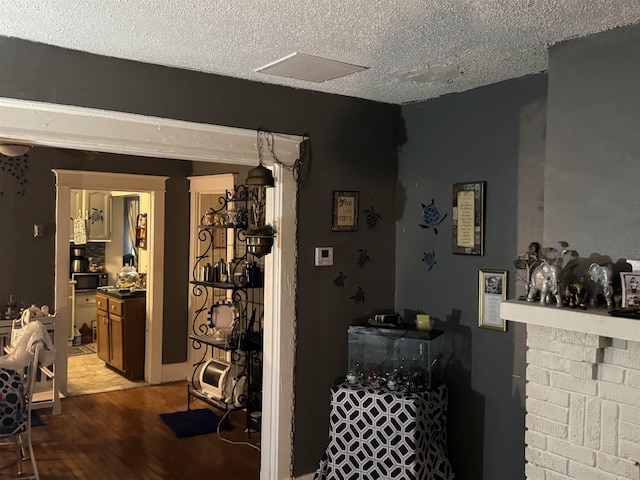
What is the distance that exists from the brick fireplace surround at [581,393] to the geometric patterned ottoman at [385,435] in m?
0.74

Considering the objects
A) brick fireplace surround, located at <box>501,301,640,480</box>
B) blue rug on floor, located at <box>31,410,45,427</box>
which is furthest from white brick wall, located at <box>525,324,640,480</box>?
blue rug on floor, located at <box>31,410,45,427</box>

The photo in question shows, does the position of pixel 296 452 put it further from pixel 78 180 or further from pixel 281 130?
pixel 78 180

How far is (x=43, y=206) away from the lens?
540 centimetres

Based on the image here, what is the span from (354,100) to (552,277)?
1.81 m

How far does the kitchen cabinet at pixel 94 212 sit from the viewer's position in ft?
26.8

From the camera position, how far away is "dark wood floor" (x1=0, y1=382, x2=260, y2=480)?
4.02 meters

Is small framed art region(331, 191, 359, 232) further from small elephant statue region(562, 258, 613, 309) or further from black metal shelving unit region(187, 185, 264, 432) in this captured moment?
small elephant statue region(562, 258, 613, 309)

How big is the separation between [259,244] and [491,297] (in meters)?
1.35

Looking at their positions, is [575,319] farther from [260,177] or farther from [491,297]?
[260,177]

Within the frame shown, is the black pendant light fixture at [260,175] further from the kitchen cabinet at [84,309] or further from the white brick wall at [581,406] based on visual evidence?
the kitchen cabinet at [84,309]

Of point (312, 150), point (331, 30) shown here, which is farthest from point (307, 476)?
point (331, 30)

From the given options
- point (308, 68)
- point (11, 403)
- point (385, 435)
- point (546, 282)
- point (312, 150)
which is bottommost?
point (385, 435)

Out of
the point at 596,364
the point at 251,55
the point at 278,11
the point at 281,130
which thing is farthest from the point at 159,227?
the point at 596,364

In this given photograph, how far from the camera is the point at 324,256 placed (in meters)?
3.76
